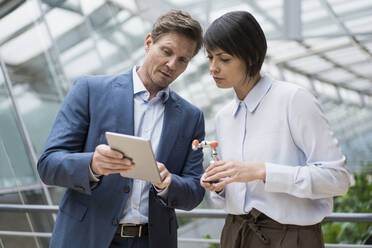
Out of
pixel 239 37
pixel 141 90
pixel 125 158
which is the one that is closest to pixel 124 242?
pixel 125 158

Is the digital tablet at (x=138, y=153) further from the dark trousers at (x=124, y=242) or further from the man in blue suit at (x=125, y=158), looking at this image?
the dark trousers at (x=124, y=242)

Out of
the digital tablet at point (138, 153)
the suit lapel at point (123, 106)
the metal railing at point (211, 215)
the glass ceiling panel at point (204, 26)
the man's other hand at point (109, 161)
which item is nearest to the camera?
the digital tablet at point (138, 153)

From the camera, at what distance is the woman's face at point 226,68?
5.46 feet

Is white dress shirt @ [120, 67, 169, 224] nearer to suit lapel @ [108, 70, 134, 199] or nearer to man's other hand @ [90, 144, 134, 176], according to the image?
suit lapel @ [108, 70, 134, 199]

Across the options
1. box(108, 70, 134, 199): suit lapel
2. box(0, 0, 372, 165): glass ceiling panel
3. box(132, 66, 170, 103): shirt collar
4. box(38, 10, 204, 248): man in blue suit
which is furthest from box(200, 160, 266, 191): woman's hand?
box(0, 0, 372, 165): glass ceiling panel

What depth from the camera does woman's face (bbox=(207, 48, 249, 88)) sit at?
1.66 m

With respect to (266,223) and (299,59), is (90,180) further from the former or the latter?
(299,59)

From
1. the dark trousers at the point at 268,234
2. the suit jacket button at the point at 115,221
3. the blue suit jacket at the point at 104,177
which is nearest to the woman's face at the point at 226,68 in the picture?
the blue suit jacket at the point at 104,177

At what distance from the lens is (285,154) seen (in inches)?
62.5

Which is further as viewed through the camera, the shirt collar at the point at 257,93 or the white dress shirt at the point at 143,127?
the white dress shirt at the point at 143,127

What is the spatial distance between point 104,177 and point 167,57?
673mm

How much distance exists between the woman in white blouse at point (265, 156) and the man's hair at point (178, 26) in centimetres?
41

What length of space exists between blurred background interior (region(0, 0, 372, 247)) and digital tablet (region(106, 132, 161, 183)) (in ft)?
2.56

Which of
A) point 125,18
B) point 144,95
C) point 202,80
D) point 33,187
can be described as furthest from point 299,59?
point 144,95
